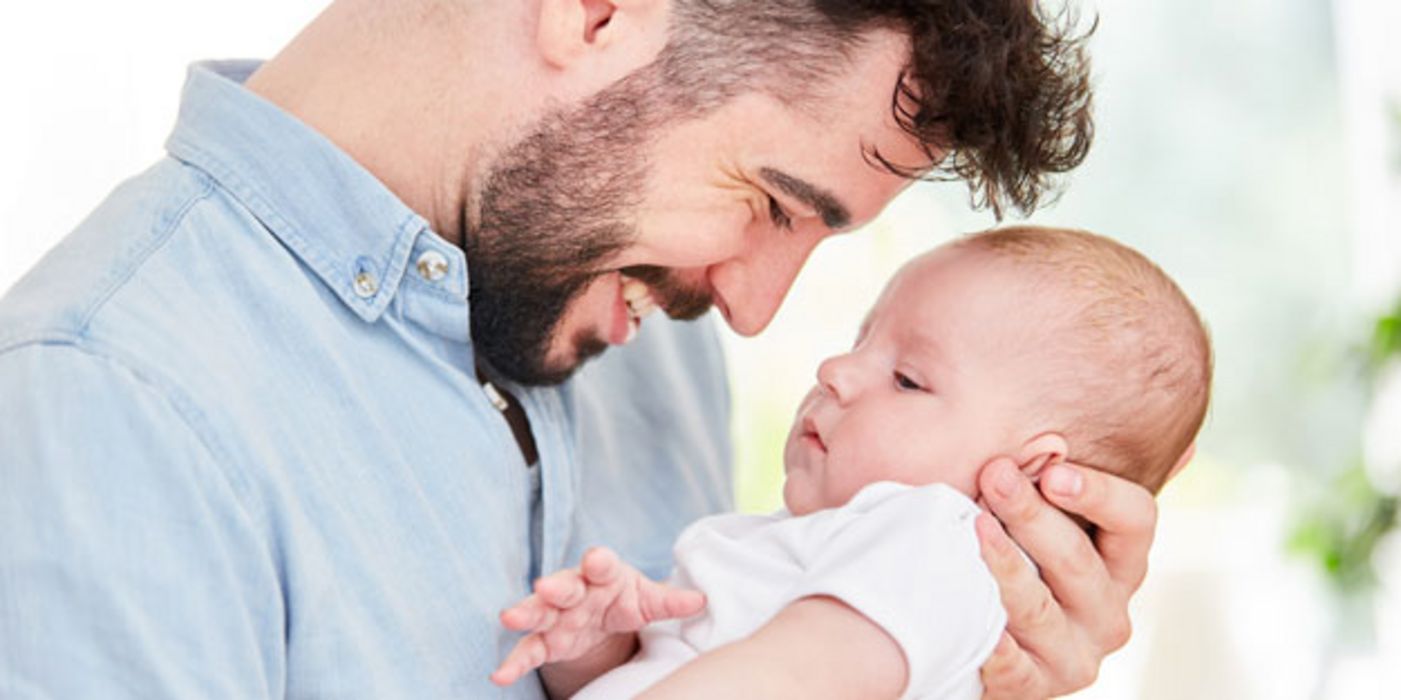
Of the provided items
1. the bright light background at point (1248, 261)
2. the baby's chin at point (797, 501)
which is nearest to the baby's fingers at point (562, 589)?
the baby's chin at point (797, 501)

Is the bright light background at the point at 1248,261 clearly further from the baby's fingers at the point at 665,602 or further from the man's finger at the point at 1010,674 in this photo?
the baby's fingers at the point at 665,602

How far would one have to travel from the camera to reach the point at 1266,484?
4586mm

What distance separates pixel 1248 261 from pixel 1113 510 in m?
3.18

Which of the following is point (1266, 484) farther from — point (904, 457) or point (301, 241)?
point (301, 241)

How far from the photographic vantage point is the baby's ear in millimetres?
1556

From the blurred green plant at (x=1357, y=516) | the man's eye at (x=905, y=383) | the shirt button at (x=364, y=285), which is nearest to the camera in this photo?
the shirt button at (x=364, y=285)

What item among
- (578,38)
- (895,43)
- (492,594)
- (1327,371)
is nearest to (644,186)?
(578,38)

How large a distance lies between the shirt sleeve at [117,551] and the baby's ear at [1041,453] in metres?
0.71

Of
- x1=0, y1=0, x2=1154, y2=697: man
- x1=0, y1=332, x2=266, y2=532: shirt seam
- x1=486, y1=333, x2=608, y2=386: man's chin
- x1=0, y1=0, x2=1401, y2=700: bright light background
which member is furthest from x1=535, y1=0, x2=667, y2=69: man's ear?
x1=0, y1=0, x2=1401, y2=700: bright light background

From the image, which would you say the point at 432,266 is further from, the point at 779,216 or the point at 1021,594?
the point at 1021,594

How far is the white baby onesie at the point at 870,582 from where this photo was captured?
1359 mm

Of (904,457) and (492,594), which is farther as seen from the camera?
(904,457)

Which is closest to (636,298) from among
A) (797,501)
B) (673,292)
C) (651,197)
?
(673,292)

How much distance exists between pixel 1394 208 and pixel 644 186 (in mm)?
3464
